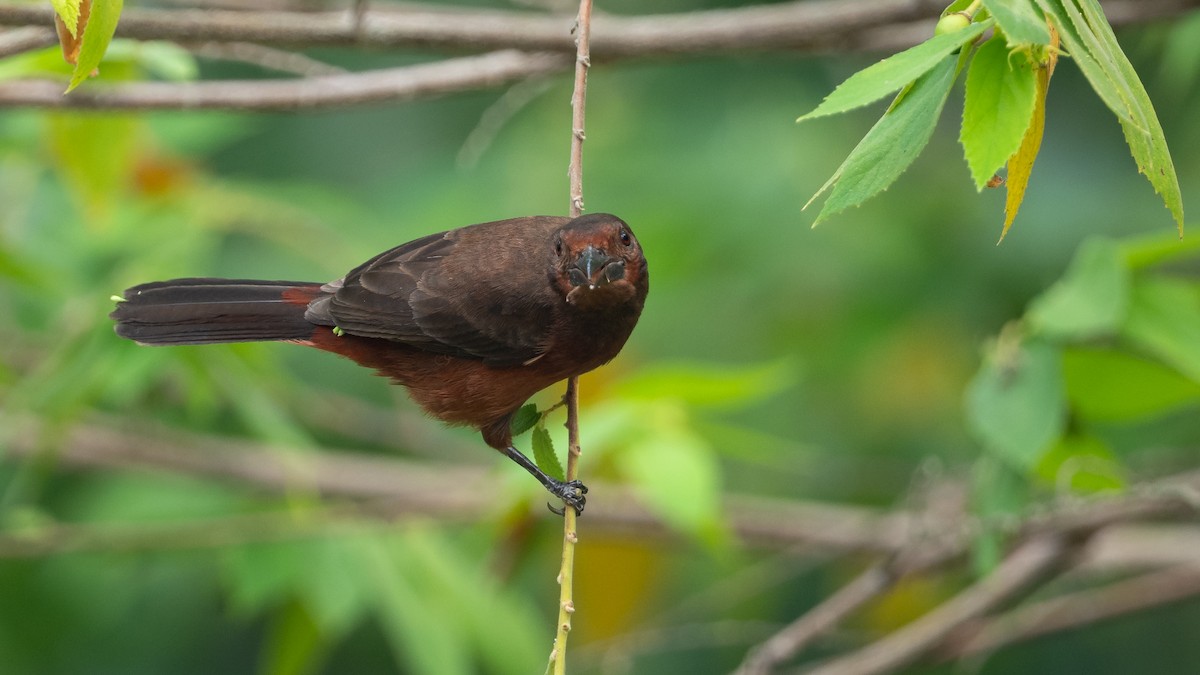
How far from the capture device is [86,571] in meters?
5.54

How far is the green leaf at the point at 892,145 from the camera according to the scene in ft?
5.55

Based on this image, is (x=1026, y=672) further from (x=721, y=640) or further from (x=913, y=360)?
(x=721, y=640)

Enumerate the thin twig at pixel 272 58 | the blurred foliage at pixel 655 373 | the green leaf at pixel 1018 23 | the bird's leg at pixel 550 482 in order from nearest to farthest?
the green leaf at pixel 1018 23
the bird's leg at pixel 550 482
the thin twig at pixel 272 58
the blurred foliage at pixel 655 373

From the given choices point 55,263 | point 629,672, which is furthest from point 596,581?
point 55,263

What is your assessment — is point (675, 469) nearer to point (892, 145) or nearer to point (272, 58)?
point (272, 58)

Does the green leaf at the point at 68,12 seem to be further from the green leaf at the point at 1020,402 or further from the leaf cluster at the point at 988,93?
the green leaf at the point at 1020,402

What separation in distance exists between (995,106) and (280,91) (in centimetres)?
232

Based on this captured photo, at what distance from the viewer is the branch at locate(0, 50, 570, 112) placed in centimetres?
350

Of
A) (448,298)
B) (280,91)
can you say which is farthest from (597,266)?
(280,91)

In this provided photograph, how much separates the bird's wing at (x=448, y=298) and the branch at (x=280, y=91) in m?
0.43

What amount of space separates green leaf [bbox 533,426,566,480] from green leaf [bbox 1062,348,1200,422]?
5.26 feet

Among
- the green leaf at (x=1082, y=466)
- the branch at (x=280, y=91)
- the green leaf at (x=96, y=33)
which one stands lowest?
the green leaf at (x=96, y=33)

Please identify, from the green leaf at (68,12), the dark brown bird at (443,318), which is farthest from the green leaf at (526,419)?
the green leaf at (68,12)

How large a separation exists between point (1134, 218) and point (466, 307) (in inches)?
128
